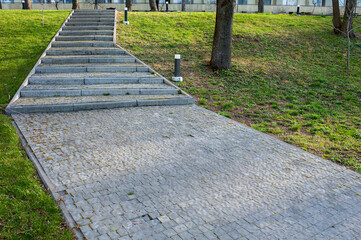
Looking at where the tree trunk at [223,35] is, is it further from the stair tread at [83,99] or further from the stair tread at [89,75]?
the stair tread at [83,99]

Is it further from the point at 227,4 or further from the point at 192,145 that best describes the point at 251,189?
the point at 227,4

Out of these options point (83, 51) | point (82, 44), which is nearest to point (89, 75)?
point (83, 51)

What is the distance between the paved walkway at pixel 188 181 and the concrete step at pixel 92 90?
158cm

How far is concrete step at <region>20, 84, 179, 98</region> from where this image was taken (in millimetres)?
9195

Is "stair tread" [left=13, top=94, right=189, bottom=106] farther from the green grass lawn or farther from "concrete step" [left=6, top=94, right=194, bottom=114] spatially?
the green grass lawn

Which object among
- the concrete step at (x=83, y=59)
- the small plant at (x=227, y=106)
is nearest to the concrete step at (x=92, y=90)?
the small plant at (x=227, y=106)

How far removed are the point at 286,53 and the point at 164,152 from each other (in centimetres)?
1119

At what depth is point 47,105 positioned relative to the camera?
828 cm

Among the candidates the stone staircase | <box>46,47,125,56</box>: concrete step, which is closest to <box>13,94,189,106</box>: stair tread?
the stone staircase

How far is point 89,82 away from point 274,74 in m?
6.86

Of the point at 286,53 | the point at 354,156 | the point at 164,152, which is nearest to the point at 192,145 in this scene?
the point at 164,152

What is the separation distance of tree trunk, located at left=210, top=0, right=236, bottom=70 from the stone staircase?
2574 mm

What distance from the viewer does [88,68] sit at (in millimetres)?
11219

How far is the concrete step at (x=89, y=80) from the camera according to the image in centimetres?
1008
